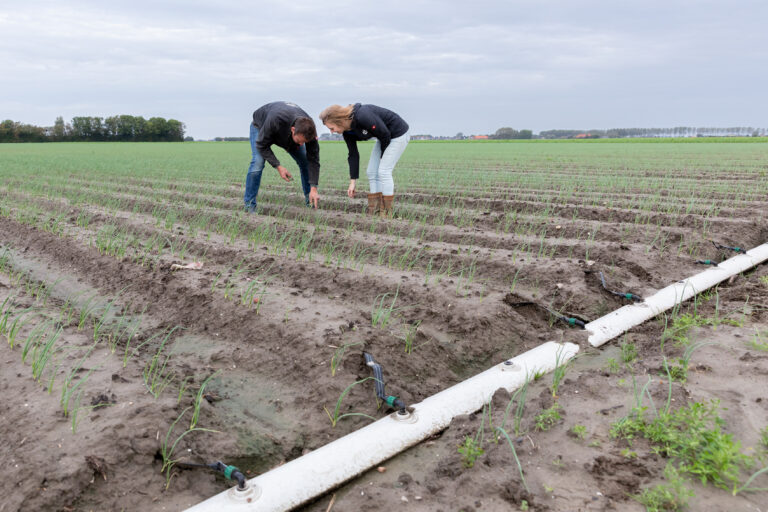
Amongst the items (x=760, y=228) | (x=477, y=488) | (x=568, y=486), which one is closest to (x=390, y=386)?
(x=477, y=488)

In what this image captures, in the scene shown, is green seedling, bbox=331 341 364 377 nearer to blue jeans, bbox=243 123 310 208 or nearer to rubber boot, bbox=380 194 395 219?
rubber boot, bbox=380 194 395 219

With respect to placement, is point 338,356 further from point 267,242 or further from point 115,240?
point 115,240

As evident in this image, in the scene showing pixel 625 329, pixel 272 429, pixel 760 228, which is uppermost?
pixel 760 228

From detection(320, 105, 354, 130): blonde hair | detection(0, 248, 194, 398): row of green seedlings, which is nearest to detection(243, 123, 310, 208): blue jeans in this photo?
detection(320, 105, 354, 130): blonde hair

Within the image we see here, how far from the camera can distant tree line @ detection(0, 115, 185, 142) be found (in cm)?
5488

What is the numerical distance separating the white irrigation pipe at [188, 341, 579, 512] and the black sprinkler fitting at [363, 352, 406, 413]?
1.9 inches

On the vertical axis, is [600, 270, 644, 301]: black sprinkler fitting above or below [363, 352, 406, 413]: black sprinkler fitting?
above

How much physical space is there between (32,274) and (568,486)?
183 inches

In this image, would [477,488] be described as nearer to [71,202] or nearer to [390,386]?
[390,386]

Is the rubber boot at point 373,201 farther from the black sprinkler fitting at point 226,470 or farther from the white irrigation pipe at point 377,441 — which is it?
the black sprinkler fitting at point 226,470

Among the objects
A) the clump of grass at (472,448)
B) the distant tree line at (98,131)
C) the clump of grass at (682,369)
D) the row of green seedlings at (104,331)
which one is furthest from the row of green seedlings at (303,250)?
the distant tree line at (98,131)

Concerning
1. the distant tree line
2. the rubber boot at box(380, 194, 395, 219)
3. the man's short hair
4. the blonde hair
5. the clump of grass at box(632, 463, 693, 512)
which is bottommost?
the clump of grass at box(632, 463, 693, 512)

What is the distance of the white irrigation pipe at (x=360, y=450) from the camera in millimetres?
1627

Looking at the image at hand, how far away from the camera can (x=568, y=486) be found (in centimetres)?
160
